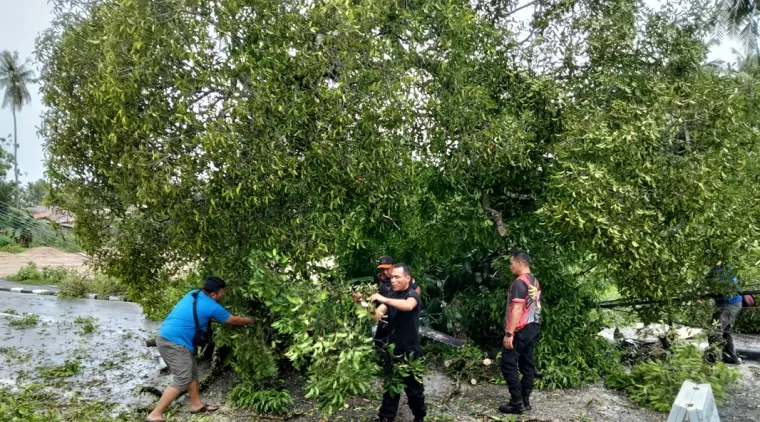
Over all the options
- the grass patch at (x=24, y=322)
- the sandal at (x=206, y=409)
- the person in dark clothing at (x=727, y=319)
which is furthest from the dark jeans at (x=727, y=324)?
the grass patch at (x=24, y=322)

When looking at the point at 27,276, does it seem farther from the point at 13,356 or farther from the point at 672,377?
the point at 672,377

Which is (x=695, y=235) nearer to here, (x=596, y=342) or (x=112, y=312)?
(x=596, y=342)

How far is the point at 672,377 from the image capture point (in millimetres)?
5902

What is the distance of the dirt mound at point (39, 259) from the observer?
1033 inches

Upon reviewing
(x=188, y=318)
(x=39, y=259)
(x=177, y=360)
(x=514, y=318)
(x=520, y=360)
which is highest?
(x=514, y=318)

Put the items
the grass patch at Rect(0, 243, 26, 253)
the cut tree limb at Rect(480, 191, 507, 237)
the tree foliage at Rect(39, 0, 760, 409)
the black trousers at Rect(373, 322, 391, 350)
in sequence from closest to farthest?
the tree foliage at Rect(39, 0, 760, 409)
the black trousers at Rect(373, 322, 391, 350)
the cut tree limb at Rect(480, 191, 507, 237)
the grass patch at Rect(0, 243, 26, 253)

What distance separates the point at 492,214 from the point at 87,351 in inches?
258

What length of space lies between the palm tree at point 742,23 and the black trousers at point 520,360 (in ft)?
62.4

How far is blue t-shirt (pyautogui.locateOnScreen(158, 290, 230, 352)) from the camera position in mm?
5285

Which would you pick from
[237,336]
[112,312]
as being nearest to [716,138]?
[237,336]

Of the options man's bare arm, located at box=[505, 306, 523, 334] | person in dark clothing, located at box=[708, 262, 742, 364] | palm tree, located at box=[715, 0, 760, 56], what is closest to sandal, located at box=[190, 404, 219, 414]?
man's bare arm, located at box=[505, 306, 523, 334]

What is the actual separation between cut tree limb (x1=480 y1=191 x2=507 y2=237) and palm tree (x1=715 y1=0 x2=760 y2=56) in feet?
57.9

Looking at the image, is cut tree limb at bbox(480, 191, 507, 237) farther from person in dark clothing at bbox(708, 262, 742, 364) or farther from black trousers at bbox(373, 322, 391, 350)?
person in dark clothing at bbox(708, 262, 742, 364)

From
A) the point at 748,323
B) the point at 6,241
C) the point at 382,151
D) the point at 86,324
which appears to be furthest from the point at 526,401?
the point at 6,241
